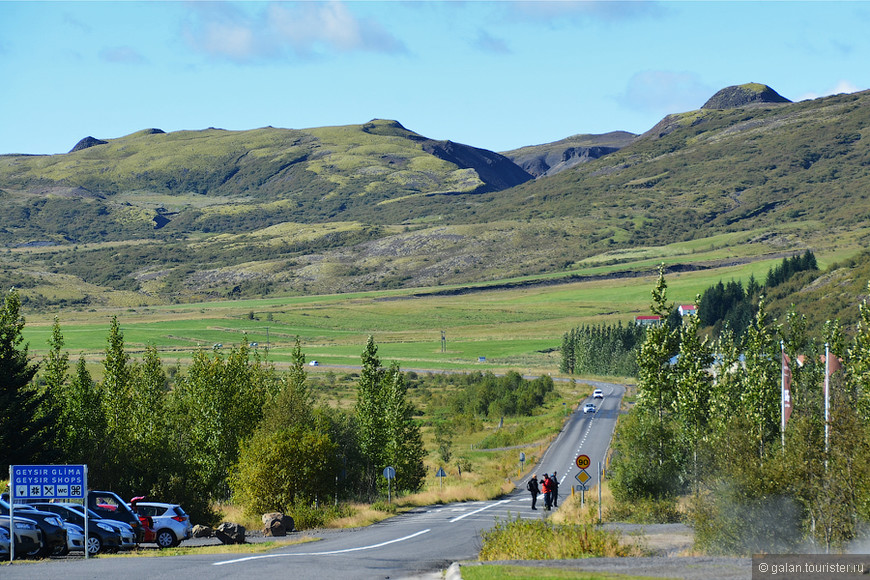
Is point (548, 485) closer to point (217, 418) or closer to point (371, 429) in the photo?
point (371, 429)

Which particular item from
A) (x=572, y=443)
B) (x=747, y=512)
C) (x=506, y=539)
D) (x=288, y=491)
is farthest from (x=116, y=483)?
(x=572, y=443)

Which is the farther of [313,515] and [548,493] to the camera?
[548,493]

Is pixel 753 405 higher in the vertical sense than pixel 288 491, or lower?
higher

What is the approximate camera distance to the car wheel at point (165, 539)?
102ft

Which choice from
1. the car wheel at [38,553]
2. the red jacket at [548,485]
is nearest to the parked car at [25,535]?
the car wheel at [38,553]

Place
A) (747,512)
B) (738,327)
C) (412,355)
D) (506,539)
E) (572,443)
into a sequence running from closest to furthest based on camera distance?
(506,539), (747,512), (572,443), (738,327), (412,355)

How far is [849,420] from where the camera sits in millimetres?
25344

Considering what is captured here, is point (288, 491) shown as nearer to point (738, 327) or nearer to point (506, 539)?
point (506, 539)

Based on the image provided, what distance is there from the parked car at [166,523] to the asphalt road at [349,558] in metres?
4.53

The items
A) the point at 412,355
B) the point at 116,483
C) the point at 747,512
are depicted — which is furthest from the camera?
the point at 412,355

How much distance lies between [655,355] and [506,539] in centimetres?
2123

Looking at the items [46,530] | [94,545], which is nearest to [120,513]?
[94,545]

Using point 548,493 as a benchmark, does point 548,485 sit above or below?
above

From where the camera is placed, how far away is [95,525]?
28578 millimetres
